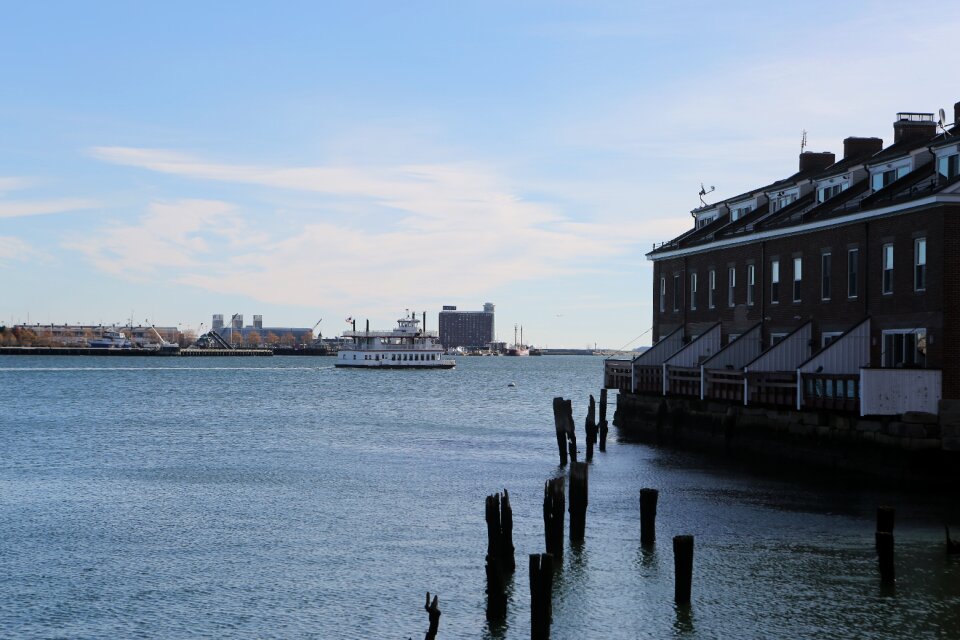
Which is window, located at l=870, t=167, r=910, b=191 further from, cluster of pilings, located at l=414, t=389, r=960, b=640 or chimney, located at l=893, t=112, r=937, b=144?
cluster of pilings, located at l=414, t=389, r=960, b=640

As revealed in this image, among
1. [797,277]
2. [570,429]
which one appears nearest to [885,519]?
[570,429]

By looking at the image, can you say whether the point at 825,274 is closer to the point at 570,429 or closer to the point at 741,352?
the point at 741,352

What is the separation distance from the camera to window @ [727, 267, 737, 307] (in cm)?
5588

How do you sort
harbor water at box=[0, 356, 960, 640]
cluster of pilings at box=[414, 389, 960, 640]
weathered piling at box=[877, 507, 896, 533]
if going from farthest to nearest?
weathered piling at box=[877, 507, 896, 533] < harbor water at box=[0, 356, 960, 640] < cluster of pilings at box=[414, 389, 960, 640]

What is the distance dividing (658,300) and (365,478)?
29.6 meters

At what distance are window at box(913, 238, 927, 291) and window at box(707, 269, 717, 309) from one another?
19.4 metres

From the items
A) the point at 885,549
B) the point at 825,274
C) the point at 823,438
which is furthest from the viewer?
the point at 825,274

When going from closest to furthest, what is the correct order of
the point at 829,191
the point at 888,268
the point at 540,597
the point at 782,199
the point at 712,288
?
the point at 540,597 < the point at 888,268 < the point at 829,191 < the point at 782,199 < the point at 712,288

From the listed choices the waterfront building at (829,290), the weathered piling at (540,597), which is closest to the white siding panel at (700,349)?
the waterfront building at (829,290)

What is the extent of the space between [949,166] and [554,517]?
23950 millimetres

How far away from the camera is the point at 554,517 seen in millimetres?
25922

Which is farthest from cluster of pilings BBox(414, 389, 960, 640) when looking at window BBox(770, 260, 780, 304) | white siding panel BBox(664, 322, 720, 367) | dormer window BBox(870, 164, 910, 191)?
white siding panel BBox(664, 322, 720, 367)

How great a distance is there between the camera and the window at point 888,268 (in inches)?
1606

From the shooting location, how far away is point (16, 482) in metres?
41.2
